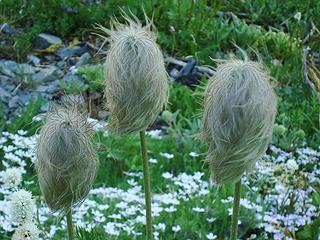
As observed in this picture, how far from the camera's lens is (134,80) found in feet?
7.28

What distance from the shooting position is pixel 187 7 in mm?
6680

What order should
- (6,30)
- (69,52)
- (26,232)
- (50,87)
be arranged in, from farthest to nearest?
(6,30) → (69,52) → (50,87) → (26,232)

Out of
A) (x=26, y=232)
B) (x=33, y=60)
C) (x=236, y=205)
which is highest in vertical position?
(x=236, y=205)

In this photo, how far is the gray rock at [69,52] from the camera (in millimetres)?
6492

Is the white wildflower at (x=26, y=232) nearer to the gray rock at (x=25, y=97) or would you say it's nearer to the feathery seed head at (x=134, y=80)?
the feathery seed head at (x=134, y=80)

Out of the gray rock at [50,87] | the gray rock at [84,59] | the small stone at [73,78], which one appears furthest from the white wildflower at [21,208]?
the gray rock at [84,59]

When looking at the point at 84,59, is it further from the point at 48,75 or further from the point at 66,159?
the point at 66,159

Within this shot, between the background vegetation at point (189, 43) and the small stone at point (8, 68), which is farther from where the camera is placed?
the small stone at point (8, 68)

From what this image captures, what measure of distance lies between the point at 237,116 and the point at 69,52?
460 centimetres

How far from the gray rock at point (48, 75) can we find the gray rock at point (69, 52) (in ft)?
0.81

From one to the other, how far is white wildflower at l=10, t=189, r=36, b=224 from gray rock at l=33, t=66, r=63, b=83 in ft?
10.2

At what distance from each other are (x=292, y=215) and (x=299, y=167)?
28.0 inches

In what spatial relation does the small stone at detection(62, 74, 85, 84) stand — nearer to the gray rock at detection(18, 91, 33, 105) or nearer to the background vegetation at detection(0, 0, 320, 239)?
the background vegetation at detection(0, 0, 320, 239)

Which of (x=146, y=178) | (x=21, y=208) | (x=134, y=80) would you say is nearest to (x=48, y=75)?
(x=21, y=208)
